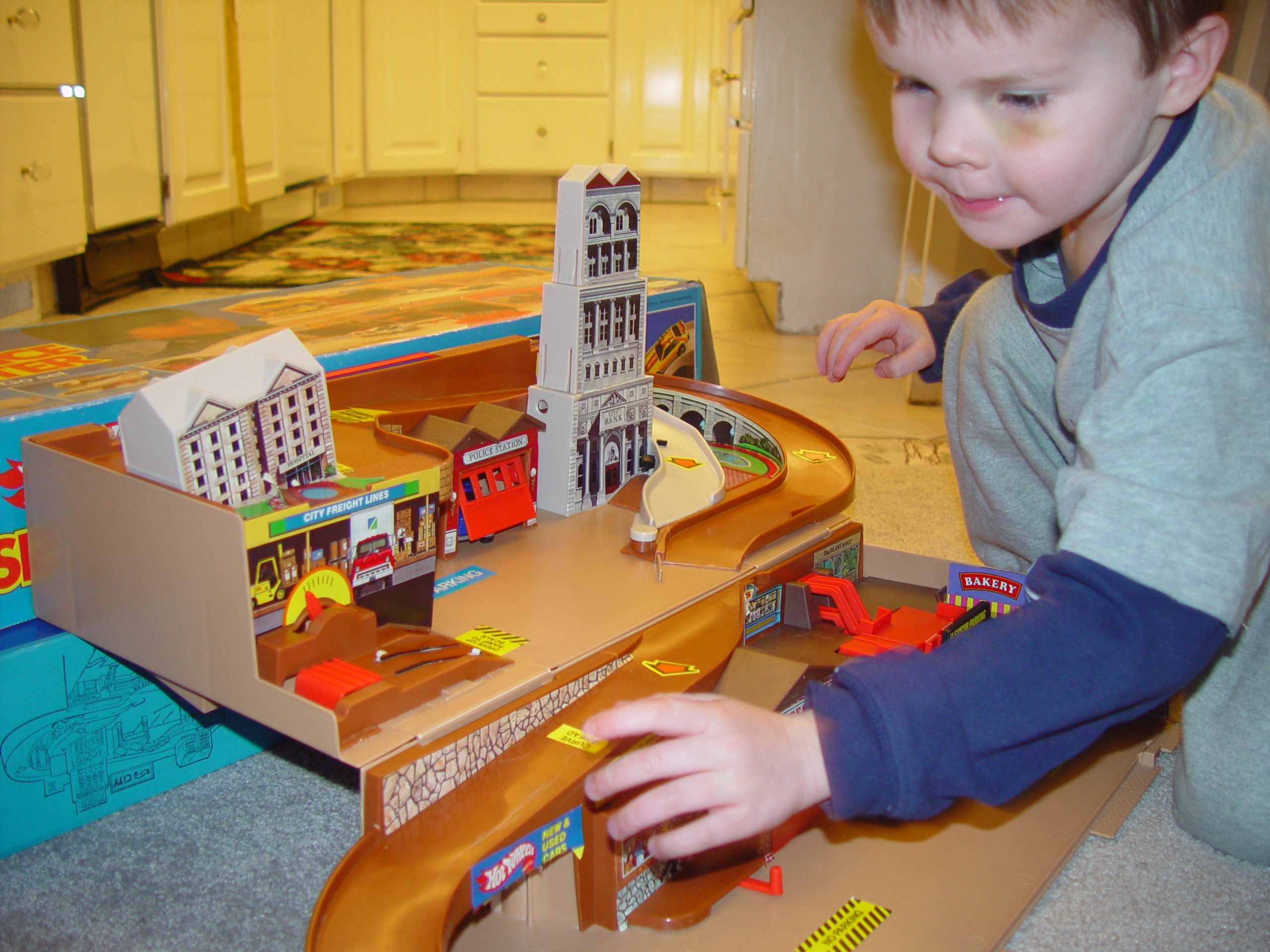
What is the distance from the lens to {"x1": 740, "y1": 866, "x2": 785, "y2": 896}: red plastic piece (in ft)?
2.02

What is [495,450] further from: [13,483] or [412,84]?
[412,84]

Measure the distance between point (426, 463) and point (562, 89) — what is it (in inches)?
118

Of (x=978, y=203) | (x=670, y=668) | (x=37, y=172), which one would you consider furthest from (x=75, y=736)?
(x=37, y=172)

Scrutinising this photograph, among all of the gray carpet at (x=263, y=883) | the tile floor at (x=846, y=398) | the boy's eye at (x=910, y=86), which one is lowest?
the gray carpet at (x=263, y=883)

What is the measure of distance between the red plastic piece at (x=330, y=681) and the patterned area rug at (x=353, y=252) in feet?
4.67

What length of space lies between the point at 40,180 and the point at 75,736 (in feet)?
3.70

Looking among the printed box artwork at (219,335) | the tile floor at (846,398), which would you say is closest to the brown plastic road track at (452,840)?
the printed box artwork at (219,335)

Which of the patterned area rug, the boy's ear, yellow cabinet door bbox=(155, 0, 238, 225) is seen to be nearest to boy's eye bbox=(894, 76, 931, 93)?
the boy's ear

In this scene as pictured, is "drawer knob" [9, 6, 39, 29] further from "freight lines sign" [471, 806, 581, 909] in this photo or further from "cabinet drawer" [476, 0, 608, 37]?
"cabinet drawer" [476, 0, 608, 37]

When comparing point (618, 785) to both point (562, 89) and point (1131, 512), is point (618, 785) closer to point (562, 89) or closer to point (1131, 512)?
point (1131, 512)

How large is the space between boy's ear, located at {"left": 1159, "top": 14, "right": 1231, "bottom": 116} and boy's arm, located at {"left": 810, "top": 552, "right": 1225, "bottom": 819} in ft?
0.73

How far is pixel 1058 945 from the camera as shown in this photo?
60cm

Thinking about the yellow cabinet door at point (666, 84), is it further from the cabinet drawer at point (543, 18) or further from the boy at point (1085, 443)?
the boy at point (1085, 443)

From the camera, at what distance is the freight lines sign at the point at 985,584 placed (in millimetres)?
778
